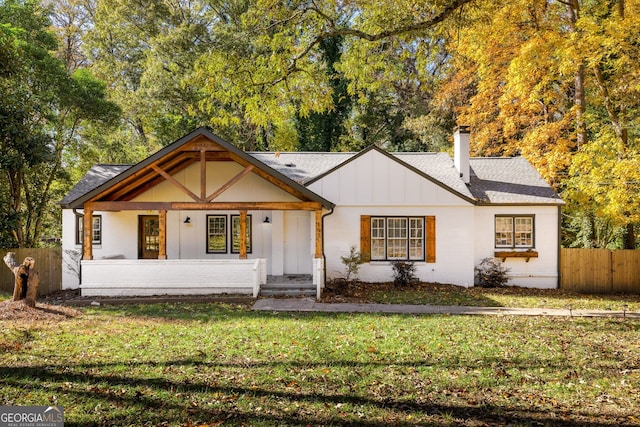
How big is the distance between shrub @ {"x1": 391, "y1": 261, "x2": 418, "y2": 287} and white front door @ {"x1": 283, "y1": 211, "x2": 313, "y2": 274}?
2849 mm

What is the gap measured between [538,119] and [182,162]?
1580cm

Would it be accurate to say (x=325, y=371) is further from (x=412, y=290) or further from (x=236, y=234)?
(x=236, y=234)

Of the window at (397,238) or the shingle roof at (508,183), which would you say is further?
the shingle roof at (508,183)

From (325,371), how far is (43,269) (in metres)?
13.1

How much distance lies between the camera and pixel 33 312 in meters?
9.76

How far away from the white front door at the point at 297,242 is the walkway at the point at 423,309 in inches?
142

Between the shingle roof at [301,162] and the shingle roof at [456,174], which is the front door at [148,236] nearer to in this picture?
the shingle roof at [456,174]

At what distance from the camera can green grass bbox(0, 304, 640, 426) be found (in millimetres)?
4754

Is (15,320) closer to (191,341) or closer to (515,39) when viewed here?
(191,341)

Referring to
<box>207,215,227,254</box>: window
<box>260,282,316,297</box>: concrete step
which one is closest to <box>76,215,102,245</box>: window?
<box>207,215,227,254</box>: window

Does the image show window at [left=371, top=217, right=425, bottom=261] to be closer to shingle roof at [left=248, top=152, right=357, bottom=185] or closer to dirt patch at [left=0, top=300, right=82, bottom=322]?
shingle roof at [left=248, top=152, right=357, bottom=185]

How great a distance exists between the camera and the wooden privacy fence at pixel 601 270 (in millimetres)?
15477

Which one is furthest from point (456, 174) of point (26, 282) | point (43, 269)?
point (43, 269)

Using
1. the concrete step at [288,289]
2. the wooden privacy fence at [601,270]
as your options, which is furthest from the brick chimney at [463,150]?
the concrete step at [288,289]
